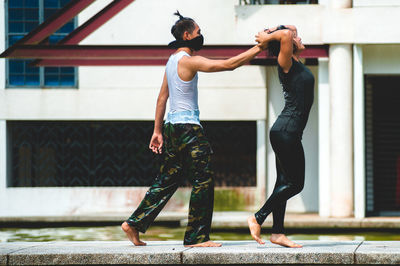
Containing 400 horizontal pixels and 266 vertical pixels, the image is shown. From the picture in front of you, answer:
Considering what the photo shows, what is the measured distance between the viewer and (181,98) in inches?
265

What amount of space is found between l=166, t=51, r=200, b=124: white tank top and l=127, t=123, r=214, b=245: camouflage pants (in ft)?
0.21

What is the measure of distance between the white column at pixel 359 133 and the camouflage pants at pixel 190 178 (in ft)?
28.5

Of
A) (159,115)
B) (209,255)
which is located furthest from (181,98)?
(209,255)

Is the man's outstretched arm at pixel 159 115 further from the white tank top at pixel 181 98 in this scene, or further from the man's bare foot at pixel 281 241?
the man's bare foot at pixel 281 241

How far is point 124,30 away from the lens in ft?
58.2

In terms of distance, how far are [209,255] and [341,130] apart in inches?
369

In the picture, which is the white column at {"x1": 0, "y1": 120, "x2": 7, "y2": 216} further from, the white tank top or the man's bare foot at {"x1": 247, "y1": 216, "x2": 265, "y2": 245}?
the man's bare foot at {"x1": 247, "y1": 216, "x2": 265, "y2": 245}

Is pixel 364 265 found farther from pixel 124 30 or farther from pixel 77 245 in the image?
pixel 124 30

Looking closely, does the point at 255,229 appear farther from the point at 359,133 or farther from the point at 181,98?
the point at 359,133

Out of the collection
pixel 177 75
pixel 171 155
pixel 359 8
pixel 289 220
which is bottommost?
Result: pixel 289 220

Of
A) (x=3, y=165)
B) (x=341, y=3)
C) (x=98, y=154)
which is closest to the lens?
(x=341, y=3)

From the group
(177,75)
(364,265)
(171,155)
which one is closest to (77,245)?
(171,155)

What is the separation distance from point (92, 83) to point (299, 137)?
463 inches

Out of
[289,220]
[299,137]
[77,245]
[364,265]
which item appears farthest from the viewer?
[289,220]
